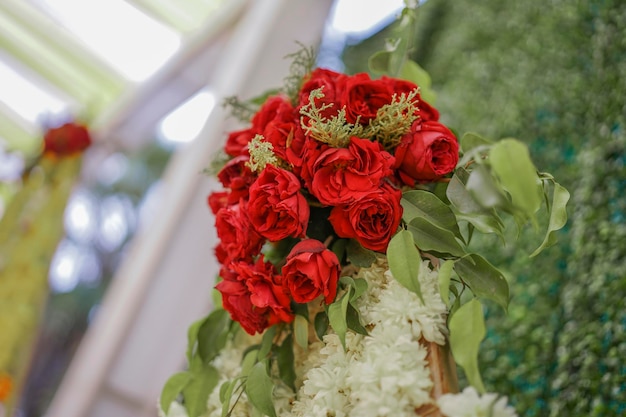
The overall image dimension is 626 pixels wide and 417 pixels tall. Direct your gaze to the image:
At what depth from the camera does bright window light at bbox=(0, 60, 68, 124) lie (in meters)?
3.10

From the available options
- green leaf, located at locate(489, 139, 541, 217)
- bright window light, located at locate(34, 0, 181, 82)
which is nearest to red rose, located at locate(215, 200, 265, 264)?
green leaf, located at locate(489, 139, 541, 217)

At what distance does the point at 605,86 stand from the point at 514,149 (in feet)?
2.65

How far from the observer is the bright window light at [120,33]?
2537 mm

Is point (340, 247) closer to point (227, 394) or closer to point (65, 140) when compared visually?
point (227, 394)

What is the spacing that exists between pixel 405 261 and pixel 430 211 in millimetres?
104

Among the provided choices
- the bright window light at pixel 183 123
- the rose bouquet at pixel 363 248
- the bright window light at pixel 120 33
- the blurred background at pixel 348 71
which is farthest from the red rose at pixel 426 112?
the bright window light at pixel 183 123

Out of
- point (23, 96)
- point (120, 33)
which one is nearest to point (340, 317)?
point (120, 33)

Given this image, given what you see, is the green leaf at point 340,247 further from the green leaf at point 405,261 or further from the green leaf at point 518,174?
the green leaf at point 518,174

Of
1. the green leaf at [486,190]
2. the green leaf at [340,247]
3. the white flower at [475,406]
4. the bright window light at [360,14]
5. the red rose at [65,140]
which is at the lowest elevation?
the white flower at [475,406]

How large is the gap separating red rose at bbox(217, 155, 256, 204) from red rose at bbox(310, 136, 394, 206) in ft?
0.43

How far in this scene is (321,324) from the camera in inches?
27.8

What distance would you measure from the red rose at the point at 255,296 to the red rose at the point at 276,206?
0.06 m

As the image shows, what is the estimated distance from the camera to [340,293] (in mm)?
691

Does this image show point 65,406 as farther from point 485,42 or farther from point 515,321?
point 485,42
